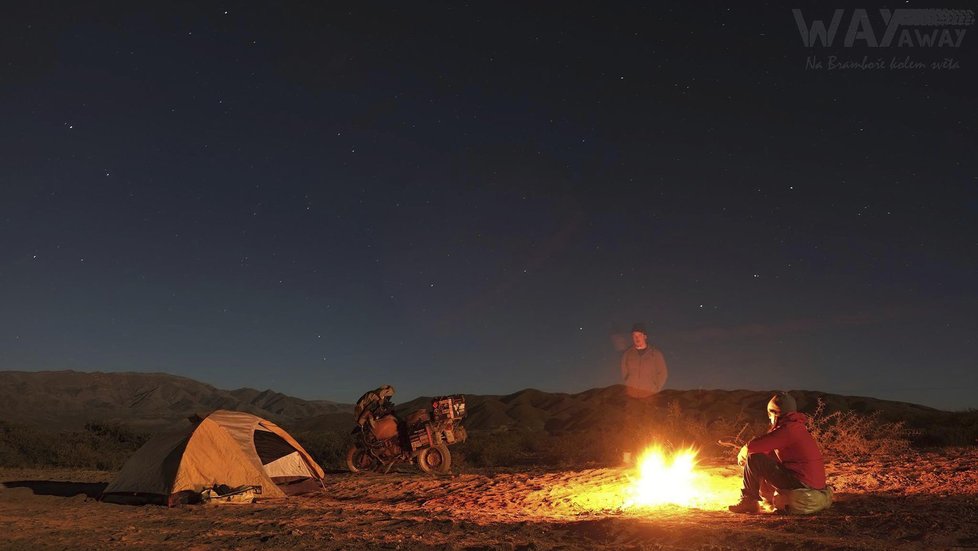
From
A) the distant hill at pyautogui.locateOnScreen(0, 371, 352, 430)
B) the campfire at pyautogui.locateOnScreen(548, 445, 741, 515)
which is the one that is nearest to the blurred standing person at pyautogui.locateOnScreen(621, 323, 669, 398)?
the campfire at pyautogui.locateOnScreen(548, 445, 741, 515)

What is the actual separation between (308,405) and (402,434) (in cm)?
9903

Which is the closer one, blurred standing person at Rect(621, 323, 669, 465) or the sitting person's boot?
the sitting person's boot

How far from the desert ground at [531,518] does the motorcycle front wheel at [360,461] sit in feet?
7.80

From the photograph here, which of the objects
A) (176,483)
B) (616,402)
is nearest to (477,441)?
(176,483)

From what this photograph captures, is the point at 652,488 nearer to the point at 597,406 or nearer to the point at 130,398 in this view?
the point at 597,406

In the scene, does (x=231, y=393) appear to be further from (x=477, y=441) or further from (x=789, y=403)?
(x=789, y=403)

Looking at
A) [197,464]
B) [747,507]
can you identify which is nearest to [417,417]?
[197,464]

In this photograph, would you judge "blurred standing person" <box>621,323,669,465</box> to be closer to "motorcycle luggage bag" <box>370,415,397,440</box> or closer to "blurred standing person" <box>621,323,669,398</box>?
"blurred standing person" <box>621,323,669,398</box>

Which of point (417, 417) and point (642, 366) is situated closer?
point (642, 366)

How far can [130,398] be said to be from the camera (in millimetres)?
101562

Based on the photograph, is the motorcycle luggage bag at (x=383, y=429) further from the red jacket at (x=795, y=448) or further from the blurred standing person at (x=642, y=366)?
the red jacket at (x=795, y=448)

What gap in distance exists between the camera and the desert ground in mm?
6316

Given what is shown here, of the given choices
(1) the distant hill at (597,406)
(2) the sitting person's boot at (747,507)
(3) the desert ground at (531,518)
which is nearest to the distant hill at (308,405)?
(1) the distant hill at (597,406)

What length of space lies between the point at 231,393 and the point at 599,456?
4271 inches
